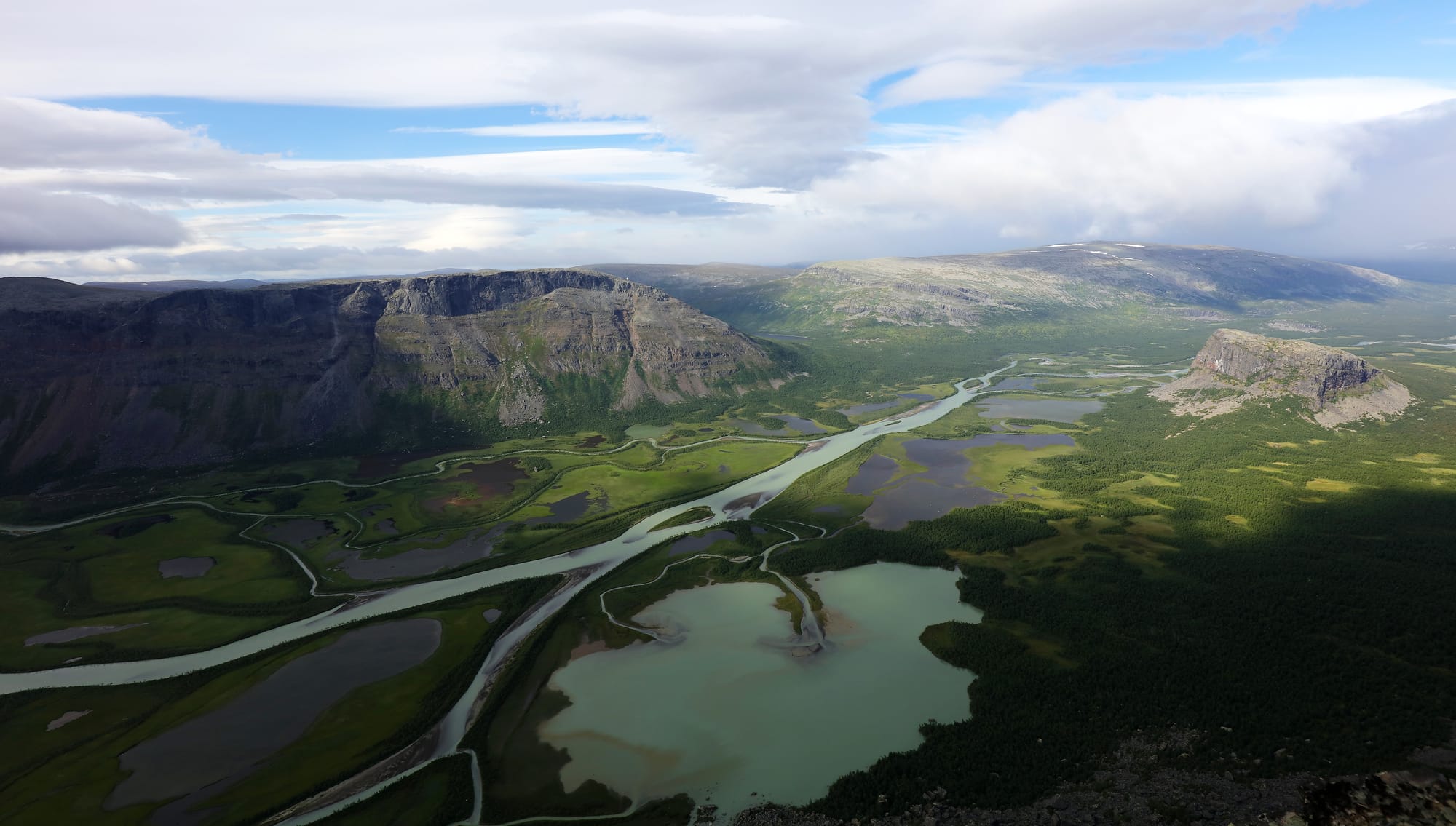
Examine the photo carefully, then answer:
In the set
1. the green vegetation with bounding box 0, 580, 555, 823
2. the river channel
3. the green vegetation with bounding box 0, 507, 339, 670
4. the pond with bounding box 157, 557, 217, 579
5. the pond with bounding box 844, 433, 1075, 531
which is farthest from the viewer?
the pond with bounding box 844, 433, 1075, 531

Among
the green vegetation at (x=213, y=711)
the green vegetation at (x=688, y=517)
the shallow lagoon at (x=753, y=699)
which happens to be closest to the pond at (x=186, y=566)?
the green vegetation at (x=213, y=711)

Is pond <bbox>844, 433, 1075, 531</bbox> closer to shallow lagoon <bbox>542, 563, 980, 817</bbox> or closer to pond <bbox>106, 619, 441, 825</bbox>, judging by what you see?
shallow lagoon <bbox>542, 563, 980, 817</bbox>

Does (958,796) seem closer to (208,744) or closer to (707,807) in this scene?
(707,807)

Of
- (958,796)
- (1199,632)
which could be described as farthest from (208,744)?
(1199,632)

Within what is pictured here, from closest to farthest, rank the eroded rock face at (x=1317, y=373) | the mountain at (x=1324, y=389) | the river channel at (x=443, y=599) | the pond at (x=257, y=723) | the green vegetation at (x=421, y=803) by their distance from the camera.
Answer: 1. the green vegetation at (x=421, y=803)
2. the pond at (x=257, y=723)
3. the river channel at (x=443, y=599)
4. the mountain at (x=1324, y=389)
5. the eroded rock face at (x=1317, y=373)

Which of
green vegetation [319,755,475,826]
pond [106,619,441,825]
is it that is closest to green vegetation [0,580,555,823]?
pond [106,619,441,825]

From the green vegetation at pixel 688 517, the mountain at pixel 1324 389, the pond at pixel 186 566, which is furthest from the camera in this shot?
the mountain at pixel 1324 389

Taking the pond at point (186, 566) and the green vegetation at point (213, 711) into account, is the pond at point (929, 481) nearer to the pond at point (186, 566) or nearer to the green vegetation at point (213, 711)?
the green vegetation at point (213, 711)

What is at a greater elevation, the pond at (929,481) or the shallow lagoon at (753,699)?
the pond at (929,481)
